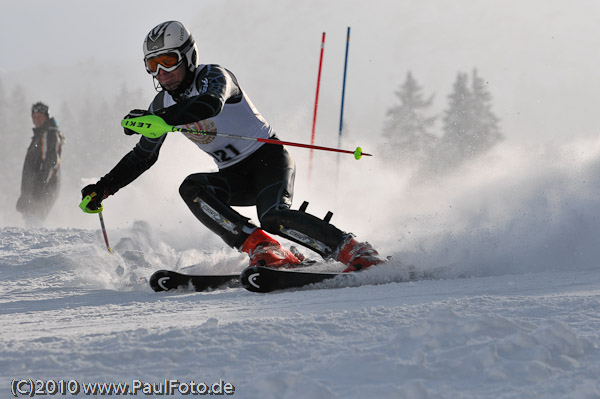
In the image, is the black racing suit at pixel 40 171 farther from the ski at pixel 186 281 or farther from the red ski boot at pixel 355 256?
the red ski boot at pixel 355 256

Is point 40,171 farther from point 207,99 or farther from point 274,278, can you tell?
point 274,278

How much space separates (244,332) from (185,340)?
0.18m

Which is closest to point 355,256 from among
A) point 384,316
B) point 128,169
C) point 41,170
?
point 384,316

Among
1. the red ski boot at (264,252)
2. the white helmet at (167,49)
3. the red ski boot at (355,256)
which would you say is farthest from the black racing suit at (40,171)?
the red ski boot at (355,256)

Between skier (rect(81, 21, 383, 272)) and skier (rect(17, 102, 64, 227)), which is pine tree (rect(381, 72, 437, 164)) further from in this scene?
skier (rect(81, 21, 383, 272))

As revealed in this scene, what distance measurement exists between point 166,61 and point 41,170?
694 centimetres

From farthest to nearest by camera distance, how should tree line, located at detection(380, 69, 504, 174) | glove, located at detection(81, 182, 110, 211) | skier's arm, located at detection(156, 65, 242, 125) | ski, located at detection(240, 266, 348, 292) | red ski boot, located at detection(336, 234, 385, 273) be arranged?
tree line, located at detection(380, 69, 504, 174)
glove, located at detection(81, 182, 110, 211)
red ski boot, located at detection(336, 234, 385, 273)
skier's arm, located at detection(156, 65, 242, 125)
ski, located at detection(240, 266, 348, 292)

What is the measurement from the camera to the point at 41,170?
395 inches

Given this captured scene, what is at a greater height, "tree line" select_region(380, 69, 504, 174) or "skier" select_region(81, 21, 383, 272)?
"tree line" select_region(380, 69, 504, 174)

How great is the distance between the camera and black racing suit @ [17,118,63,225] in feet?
32.7

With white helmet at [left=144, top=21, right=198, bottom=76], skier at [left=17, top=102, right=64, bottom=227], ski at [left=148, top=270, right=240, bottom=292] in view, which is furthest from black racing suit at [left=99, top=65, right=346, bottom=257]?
skier at [left=17, top=102, right=64, bottom=227]

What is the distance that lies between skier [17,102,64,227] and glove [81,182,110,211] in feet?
20.6

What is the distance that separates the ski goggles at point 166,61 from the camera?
12.9 feet

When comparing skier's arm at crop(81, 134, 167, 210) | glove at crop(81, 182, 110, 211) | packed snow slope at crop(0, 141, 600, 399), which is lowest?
packed snow slope at crop(0, 141, 600, 399)
